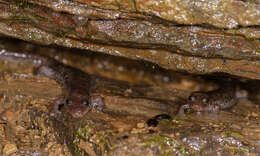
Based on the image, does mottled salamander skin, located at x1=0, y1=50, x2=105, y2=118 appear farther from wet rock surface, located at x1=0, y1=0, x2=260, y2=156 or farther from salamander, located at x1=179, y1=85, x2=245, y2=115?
salamander, located at x1=179, y1=85, x2=245, y2=115

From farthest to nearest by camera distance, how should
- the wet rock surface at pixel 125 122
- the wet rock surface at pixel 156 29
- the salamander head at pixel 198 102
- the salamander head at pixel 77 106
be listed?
the salamander head at pixel 198 102 < the salamander head at pixel 77 106 < the wet rock surface at pixel 125 122 < the wet rock surface at pixel 156 29

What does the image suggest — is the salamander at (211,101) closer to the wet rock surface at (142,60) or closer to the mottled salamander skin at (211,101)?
the mottled salamander skin at (211,101)

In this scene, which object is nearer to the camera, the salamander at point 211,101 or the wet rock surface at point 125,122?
the wet rock surface at point 125,122

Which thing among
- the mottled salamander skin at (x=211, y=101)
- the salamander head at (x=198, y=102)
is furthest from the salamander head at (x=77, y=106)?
the salamander head at (x=198, y=102)

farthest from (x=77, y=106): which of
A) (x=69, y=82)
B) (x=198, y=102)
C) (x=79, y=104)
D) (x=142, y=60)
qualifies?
(x=198, y=102)

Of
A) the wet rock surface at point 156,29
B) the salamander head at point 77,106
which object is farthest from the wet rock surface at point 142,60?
the salamander head at point 77,106

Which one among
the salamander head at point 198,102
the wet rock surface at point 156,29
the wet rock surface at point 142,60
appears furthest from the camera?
the salamander head at point 198,102

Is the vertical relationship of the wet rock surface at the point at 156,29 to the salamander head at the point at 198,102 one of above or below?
above
